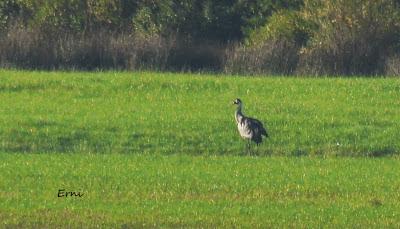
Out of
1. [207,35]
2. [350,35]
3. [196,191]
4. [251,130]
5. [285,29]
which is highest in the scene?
[196,191]

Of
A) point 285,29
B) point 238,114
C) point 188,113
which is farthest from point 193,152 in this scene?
point 285,29

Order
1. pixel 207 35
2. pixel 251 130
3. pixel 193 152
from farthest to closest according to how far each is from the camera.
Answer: pixel 207 35 < pixel 193 152 < pixel 251 130

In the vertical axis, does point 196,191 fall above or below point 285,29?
above

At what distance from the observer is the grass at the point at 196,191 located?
56.5 ft

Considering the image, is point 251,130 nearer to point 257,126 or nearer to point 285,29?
point 257,126

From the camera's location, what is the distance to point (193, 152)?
24094 mm

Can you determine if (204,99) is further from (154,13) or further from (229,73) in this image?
(154,13)

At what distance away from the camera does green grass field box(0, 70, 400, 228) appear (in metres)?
17.7

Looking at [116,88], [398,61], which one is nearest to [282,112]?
[116,88]

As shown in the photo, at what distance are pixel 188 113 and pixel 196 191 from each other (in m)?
8.10

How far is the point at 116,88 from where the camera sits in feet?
101

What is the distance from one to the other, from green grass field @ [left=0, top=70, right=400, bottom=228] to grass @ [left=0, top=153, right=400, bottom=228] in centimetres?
2

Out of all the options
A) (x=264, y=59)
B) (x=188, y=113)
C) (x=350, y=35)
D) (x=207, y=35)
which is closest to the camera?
(x=188, y=113)

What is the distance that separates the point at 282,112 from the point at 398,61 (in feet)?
41.8
